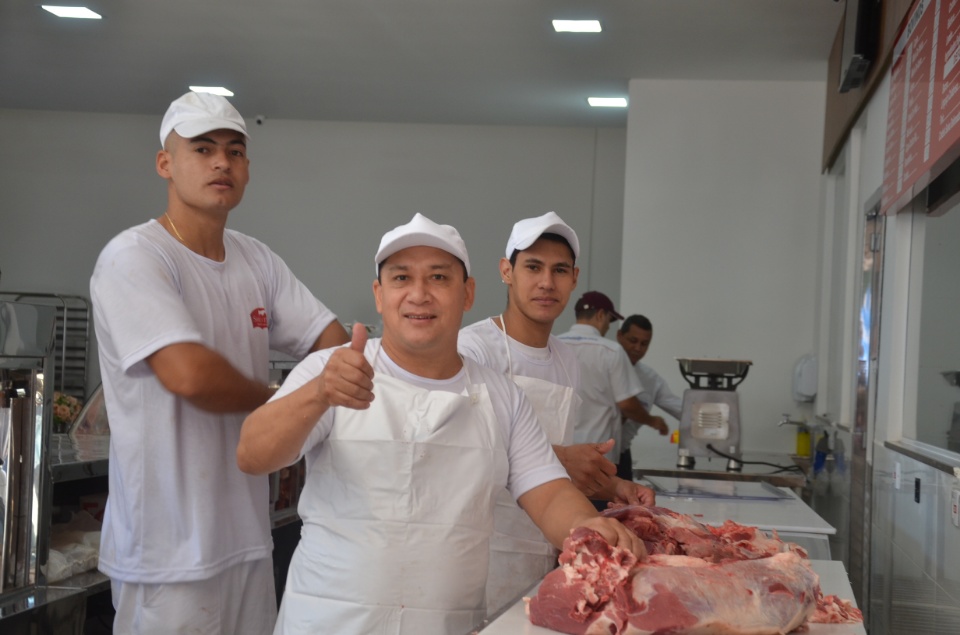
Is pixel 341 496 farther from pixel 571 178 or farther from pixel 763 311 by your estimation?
pixel 571 178

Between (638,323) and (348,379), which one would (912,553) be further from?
(638,323)

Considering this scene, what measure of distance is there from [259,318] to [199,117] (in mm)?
468

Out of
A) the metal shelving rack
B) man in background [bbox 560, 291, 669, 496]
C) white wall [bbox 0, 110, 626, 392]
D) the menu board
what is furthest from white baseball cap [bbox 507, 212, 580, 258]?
the metal shelving rack

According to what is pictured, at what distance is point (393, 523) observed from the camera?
1980 millimetres

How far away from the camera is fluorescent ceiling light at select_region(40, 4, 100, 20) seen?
6.25 metres

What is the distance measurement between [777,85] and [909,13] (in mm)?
3453

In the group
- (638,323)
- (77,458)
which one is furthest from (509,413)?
A: (638,323)

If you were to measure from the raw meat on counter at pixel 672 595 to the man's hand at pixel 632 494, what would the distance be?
598mm

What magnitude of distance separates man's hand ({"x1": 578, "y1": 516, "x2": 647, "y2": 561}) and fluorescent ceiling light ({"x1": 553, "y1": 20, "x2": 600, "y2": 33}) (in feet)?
15.4

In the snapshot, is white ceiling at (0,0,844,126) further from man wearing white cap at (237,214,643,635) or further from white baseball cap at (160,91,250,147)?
man wearing white cap at (237,214,643,635)

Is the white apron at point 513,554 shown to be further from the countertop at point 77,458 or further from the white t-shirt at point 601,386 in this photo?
the white t-shirt at point 601,386

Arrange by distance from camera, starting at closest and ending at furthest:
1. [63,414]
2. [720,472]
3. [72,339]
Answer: [63,414], [720,472], [72,339]

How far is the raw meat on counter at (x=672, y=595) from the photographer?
166 centimetres

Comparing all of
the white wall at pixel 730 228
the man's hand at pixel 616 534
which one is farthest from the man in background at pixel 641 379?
the man's hand at pixel 616 534
